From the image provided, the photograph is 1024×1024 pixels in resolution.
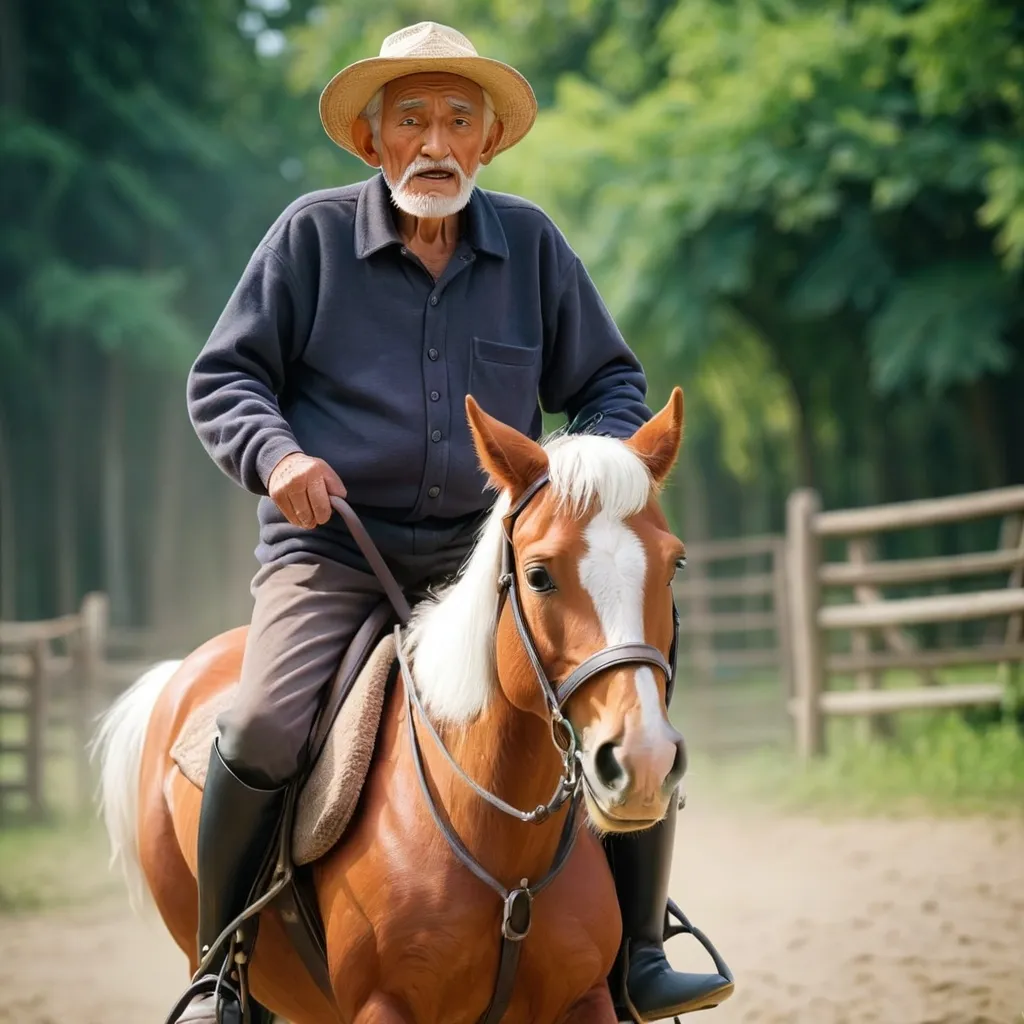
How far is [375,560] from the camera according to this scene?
3043 millimetres

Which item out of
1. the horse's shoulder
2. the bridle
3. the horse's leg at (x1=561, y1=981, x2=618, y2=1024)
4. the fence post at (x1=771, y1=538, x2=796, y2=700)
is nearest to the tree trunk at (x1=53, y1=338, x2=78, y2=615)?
the fence post at (x1=771, y1=538, x2=796, y2=700)

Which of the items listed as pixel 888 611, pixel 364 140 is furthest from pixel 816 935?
pixel 364 140

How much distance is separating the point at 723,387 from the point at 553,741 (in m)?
15.8

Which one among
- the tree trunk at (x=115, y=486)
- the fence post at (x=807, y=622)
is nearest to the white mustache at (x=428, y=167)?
the fence post at (x=807, y=622)

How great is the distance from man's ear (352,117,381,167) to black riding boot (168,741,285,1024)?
58.5 inches

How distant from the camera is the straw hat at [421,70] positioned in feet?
10.3

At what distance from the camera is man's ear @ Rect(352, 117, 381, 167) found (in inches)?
133

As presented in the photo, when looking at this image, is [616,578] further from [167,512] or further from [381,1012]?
[167,512]

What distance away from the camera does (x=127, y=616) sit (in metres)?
22.7

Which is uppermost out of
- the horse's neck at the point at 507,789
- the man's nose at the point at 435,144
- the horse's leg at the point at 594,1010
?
the man's nose at the point at 435,144

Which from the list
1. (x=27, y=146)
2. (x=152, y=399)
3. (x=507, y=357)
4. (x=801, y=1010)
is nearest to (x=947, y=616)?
(x=801, y=1010)

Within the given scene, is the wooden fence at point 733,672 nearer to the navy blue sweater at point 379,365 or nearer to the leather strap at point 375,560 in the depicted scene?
the navy blue sweater at point 379,365

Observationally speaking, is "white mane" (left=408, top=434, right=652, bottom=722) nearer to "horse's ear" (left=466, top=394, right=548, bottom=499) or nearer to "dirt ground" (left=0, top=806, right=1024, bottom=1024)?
"horse's ear" (left=466, top=394, right=548, bottom=499)

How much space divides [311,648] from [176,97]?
72.5ft
